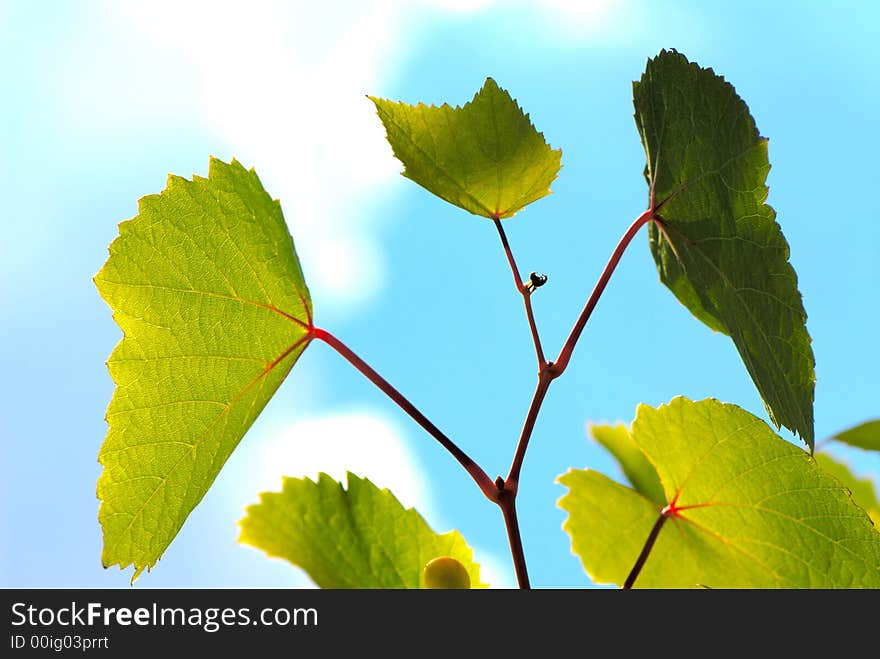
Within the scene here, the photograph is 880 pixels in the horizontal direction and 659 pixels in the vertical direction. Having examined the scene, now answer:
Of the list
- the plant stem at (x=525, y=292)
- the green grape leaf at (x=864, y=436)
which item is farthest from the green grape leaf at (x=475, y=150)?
the green grape leaf at (x=864, y=436)

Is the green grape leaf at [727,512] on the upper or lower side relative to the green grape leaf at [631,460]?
lower

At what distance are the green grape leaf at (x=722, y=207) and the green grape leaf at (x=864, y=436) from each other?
1.27 ft

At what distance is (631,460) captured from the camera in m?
1.16

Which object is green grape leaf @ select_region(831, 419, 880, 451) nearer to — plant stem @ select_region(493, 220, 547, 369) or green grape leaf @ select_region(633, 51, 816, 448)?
green grape leaf @ select_region(633, 51, 816, 448)

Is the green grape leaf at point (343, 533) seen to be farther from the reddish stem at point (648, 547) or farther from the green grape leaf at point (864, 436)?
the green grape leaf at point (864, 436)

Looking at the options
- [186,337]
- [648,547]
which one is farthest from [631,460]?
[186,337]

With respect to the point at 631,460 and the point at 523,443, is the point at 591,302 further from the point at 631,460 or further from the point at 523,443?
the point at 631,460

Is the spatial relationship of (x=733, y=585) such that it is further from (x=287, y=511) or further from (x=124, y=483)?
(x=124, y=483)

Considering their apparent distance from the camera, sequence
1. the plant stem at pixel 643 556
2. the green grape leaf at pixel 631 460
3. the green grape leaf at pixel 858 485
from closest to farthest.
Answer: the plant stem at pixel 643 556 → the green grape leaf at pixel 631 460 → the green grape leaf at pixel 858 485

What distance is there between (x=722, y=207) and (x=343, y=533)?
1.78ft

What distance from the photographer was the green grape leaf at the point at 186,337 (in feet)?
2.70

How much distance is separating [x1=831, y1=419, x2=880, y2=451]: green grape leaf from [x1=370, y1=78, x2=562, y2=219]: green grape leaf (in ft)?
1.99

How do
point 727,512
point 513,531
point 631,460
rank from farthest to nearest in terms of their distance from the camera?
point 631,460 < point 727,512 < point 513,531
